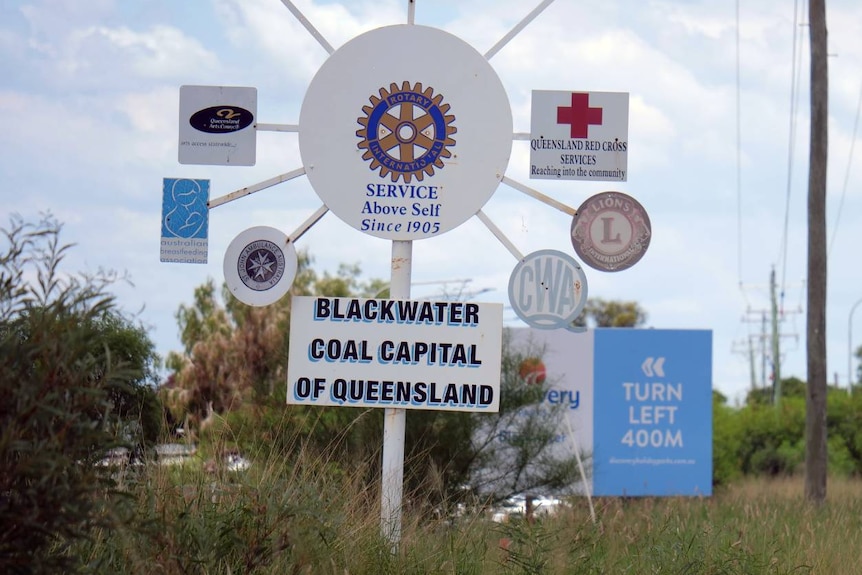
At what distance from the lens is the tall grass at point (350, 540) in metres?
6.71

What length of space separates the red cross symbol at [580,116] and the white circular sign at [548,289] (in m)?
1.02

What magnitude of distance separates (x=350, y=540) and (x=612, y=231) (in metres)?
3.37

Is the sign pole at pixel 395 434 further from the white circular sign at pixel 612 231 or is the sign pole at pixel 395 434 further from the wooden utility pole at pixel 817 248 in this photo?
the wooden utility pole at pixel 817 248

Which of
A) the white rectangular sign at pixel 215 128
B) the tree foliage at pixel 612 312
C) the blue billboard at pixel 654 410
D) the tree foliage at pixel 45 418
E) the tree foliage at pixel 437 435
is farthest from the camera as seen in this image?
the tree foliage at pixel 612 312

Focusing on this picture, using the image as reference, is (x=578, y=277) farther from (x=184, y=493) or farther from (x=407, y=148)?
(x=184, y=493)

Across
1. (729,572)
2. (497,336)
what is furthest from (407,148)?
(729,572)

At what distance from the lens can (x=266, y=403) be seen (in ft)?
45.8

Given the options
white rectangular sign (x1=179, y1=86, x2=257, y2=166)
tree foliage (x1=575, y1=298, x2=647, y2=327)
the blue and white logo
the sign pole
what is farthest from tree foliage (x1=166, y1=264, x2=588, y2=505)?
tree foliage (x1=575, y1=298, x2=647, y2=327)

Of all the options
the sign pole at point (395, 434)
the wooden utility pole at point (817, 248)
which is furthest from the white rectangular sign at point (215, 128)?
the wooden utility pole at point (817, 248)

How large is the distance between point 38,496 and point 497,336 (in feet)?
15.5

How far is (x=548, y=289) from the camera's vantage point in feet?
30.7

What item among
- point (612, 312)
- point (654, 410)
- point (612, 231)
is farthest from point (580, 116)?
point (612, 312)

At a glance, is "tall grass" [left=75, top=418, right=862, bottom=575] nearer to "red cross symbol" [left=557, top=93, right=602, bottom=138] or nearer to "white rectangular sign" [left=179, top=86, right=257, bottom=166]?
"white rectangular sign" [left=179, top=86, right=257, bottom=166]

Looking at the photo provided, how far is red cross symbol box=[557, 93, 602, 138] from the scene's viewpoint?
953 cm
